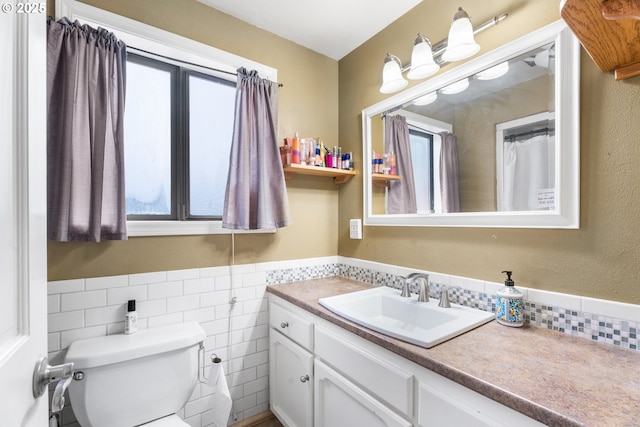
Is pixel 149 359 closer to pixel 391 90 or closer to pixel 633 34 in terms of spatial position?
pixel 391 90

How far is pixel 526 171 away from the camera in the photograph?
120 centimetres

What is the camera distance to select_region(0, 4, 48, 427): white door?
1.65 feet

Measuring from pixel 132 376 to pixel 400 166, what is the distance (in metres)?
1.71

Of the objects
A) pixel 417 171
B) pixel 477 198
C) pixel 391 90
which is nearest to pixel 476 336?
pixel 477 198

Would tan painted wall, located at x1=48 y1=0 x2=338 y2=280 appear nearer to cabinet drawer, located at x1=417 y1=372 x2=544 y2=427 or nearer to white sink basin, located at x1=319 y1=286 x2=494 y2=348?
white sink basin, located at x1=319 y1=286 x2=494 y2=348

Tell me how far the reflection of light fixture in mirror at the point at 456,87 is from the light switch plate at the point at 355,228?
923mm

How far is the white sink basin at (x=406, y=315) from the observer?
1023 mm

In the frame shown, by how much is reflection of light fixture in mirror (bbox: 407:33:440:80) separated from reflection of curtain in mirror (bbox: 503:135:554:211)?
0.51 meters

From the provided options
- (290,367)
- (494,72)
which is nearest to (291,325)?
(290,367)

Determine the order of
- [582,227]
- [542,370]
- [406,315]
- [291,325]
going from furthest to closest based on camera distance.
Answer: [291,325] < [406,315] < [582,227] < [542,370]

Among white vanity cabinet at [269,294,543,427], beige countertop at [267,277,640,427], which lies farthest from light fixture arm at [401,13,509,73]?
white vanity cabinet at [269,294,543,427]

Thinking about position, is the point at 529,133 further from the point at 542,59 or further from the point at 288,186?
the point at 288,186

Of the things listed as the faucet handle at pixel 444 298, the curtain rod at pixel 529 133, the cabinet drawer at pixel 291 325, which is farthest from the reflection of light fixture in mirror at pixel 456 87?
the cabinet drawer at pixel 291 325

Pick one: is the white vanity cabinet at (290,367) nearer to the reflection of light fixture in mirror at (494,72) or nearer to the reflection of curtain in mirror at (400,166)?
the reflection of curtain in mirror at (400,166)
